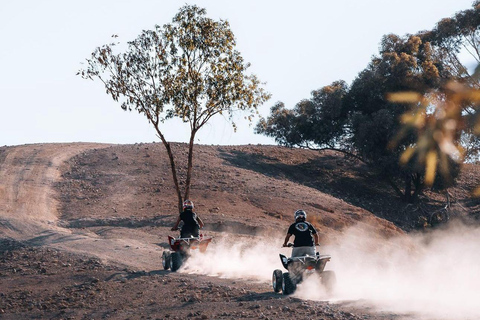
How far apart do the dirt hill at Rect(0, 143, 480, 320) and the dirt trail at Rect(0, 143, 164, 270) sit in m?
0.08

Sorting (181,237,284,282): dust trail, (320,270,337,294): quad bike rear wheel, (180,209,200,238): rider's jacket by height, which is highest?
(180,209,200,238): rider's jacket

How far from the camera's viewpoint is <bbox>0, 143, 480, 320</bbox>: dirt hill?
18.3 meters

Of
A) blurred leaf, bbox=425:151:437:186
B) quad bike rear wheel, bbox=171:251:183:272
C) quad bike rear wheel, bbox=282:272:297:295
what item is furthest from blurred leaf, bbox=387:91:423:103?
quad bike rear wheel, bbox=282:272:297:295

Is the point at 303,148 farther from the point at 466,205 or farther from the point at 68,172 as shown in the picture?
the point at 68,172

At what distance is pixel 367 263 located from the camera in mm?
33750

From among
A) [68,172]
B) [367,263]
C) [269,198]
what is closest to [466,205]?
[269,198]

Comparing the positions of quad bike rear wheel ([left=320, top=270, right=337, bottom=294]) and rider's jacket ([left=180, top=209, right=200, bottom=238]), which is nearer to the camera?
quad bike rear wheel ([left=320, top=270, right=337, bottom=294])

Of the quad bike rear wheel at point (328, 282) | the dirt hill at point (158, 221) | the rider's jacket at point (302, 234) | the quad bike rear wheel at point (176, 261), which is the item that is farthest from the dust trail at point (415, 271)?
the quad bike rear wheel at point (176, 261)

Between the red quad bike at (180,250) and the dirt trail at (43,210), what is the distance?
4.29ft

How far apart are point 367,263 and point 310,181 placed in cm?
2417

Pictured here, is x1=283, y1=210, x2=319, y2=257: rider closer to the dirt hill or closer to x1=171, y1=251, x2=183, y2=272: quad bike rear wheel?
the dirt hill

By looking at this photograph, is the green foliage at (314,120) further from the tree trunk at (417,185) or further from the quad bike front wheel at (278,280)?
the quad bike front wheel at (278,280)

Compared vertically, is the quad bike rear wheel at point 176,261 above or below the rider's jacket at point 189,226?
below

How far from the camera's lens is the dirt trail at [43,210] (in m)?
27.1
